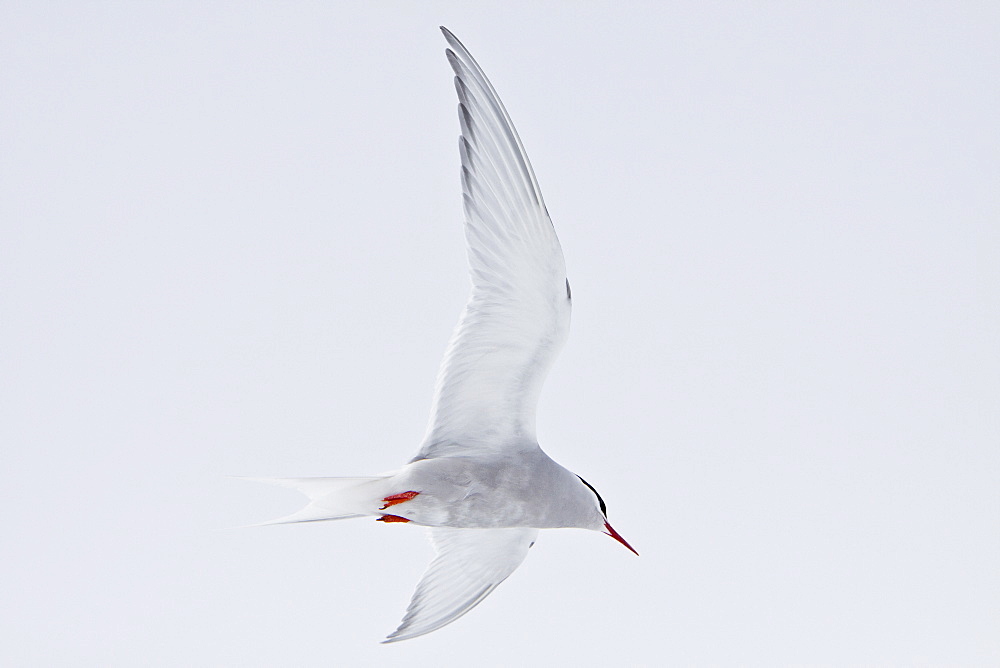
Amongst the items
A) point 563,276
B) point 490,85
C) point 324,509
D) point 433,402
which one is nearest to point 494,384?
point 433,402

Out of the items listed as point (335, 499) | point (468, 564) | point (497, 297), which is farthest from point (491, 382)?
point (468, 564)

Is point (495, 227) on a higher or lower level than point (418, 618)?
higher

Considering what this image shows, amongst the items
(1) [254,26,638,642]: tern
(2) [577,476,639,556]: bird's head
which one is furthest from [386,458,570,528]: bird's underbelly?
(2) [577,476,639,556]: bird's head

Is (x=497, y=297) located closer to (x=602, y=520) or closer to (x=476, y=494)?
(x=476, y=494)

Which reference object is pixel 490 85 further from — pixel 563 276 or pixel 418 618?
pixel 418 618

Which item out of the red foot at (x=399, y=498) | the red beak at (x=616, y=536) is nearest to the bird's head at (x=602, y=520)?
the red beak at (x=616, y=536)

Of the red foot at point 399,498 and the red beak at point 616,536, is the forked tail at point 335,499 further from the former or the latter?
the red beak at point 616,536
